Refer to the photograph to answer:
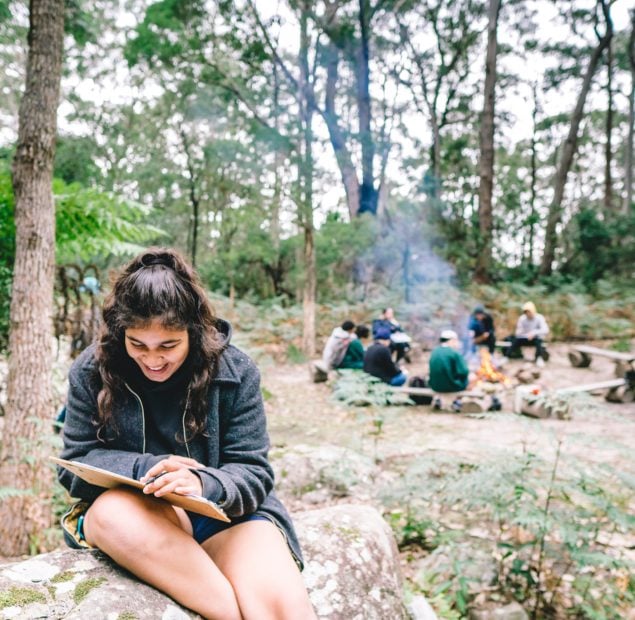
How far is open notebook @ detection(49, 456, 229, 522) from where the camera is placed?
1471 millimetres

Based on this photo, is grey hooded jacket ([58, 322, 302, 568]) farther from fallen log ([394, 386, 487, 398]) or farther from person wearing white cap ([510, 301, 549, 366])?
person wearing white cap ([510, 301, 549, 366])

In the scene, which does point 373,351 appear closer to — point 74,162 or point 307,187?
point 307,187

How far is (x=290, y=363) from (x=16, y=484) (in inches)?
334

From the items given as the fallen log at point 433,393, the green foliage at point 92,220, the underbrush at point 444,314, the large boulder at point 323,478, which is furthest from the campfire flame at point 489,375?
the green foliage at point 92,220

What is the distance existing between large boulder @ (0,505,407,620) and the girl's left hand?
34cm

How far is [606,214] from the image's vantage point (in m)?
18.0

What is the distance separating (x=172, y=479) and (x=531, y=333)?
36.2 feet


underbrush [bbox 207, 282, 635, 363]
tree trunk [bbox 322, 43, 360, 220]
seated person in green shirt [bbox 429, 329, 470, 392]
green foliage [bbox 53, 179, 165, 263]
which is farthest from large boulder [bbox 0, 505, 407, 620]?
tree trunk [bbox 322, 43, 360, 220]

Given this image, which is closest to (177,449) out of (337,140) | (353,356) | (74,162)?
(353,356)

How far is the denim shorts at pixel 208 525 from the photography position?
1.85 meters

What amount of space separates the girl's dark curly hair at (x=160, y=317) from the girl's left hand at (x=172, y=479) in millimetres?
269

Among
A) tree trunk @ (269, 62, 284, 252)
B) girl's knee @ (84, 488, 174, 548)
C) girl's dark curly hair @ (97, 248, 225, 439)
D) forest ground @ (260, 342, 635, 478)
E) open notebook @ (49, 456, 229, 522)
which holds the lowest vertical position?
forest ground @ (260, 342, 635, 478)

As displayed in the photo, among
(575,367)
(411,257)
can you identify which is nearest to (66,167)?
(411,257)

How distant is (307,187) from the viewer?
11078 mm
